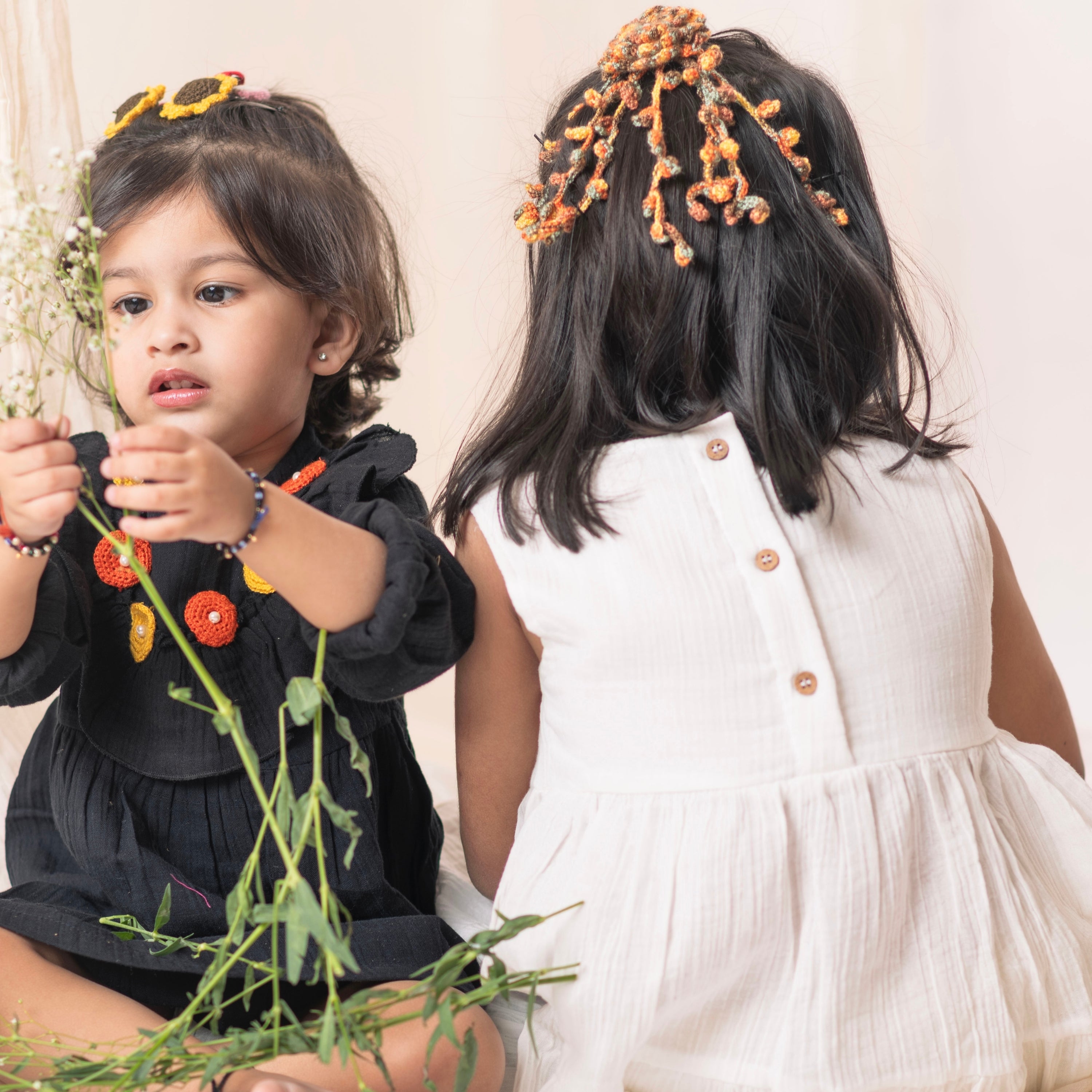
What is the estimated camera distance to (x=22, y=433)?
2.60 ft

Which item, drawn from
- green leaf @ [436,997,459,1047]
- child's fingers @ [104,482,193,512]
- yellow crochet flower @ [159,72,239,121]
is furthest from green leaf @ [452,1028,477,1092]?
yellow crochet flower @ [159,72,239,121]

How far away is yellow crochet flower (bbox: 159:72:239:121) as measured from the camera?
1210mm

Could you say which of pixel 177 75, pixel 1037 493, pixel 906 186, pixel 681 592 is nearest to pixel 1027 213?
pixel 906 186

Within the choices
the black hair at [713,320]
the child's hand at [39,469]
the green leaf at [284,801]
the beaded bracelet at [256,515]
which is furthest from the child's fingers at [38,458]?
the black hair at [713,320]

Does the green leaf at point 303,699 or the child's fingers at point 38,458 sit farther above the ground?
the child's fingers at point 38,458

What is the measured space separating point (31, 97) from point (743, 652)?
98cm

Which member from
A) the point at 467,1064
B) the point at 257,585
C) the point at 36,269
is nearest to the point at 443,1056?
the point at 467,1064

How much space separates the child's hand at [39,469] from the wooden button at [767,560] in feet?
1.54

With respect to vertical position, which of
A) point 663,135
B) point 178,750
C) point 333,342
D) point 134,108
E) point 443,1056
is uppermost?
point 134,108

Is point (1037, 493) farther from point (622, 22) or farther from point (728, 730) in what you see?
point (728, 730)

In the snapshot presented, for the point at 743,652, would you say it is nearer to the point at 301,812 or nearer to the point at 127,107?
the point at 301,812

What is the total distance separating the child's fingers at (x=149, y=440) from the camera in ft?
2.54

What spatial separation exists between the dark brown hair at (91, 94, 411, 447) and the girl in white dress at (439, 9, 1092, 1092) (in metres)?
0.22

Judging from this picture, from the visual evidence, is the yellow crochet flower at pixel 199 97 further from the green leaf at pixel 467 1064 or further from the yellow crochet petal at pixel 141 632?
the green leaf at pixel 467 1064
